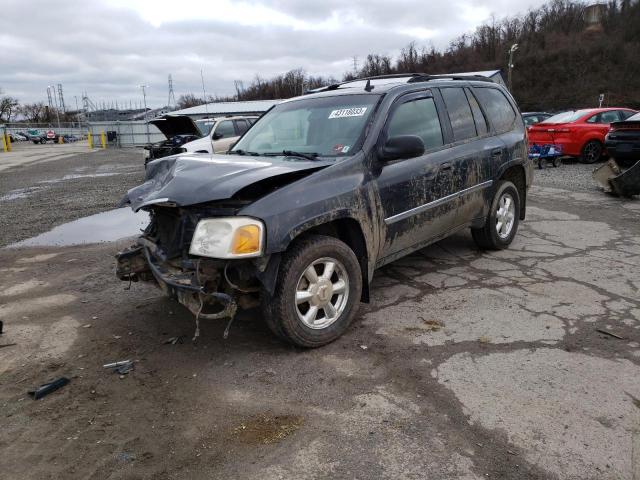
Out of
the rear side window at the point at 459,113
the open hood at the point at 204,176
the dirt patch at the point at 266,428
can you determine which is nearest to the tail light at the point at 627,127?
the rear side window at the point at 459,113

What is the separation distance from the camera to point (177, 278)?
3449 millimetres

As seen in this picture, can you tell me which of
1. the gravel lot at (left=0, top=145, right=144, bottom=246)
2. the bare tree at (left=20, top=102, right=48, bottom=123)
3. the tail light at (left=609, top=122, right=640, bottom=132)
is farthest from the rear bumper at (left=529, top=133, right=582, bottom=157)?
the bare tree at (left=20, top=102, right=48, bottom=123)

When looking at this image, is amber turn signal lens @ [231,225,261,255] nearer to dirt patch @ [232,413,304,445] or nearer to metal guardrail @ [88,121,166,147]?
dirt patch @ [232,413,304,445]

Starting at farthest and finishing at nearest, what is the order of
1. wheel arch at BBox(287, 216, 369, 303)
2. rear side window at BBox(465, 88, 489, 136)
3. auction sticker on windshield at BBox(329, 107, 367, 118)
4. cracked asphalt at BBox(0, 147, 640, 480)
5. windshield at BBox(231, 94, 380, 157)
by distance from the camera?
rear side window at BBox(465, 88, 489, 136) < auction sticker on windshield at BBox(329, 107, 367, 118) < windshield at BBox(231, 94, 380, 157) < wheel arch at BBox(287, 216, 369, 303) < cracked asphalt at BBox(0, 147, 640, 480)

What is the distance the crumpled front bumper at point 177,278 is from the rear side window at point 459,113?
2.96 metres

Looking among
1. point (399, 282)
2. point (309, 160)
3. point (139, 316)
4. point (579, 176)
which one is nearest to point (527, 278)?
point (399, 282)

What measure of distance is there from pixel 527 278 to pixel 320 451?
328 cm

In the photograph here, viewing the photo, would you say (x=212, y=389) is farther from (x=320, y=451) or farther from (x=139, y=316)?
(x=139, y=316)

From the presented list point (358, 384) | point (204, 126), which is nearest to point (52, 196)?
point (204, 126)

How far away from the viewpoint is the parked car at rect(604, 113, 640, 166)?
10.4m

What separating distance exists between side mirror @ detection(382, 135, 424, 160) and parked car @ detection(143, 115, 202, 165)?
11767mm

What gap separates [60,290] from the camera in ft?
16.8

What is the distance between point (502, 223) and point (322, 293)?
3186mm

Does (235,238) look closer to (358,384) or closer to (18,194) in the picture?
(358,384)
